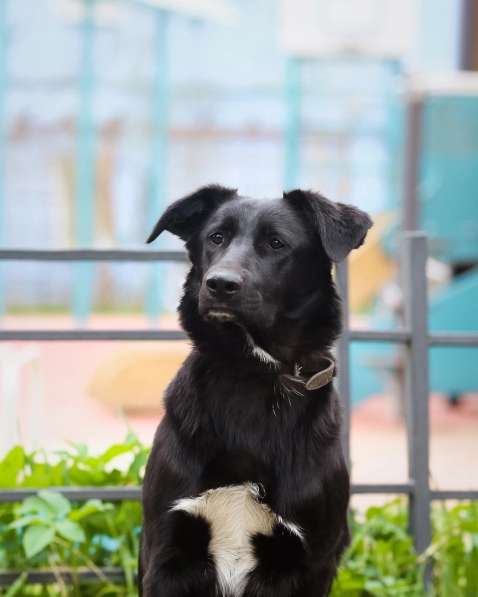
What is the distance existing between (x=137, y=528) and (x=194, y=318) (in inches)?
37.4

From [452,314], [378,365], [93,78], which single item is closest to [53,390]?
[378,365]

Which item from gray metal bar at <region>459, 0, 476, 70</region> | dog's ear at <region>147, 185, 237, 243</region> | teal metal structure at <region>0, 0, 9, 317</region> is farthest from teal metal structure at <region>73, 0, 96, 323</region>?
dog's ear at <region>147, 185, 237, 243</region>

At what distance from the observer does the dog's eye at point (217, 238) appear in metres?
2.50

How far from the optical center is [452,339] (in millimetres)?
3385

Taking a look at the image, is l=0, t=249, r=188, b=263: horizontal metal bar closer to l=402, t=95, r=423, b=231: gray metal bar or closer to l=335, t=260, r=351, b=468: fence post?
l=335, t=260, r=351, b=468: fence post

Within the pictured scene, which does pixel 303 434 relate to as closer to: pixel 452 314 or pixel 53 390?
pixel 452 314

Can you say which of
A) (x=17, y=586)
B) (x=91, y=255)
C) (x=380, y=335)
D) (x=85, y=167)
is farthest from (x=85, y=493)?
(x=85, y=167)

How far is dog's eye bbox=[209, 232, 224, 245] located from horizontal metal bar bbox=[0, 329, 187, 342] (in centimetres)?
65

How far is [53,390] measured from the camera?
9.85 meters

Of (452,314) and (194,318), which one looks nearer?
(194,318)

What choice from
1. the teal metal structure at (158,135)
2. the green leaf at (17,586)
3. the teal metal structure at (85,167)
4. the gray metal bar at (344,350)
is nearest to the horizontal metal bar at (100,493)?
the green leaf at (17,586)

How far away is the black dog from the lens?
228 centimetres

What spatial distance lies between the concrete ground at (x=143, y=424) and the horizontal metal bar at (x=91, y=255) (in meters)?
0.64

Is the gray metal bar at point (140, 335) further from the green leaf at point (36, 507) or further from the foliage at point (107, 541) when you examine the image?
the green leaf at point (36, 507)
